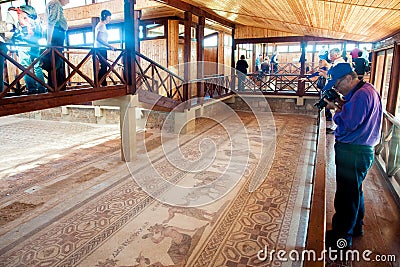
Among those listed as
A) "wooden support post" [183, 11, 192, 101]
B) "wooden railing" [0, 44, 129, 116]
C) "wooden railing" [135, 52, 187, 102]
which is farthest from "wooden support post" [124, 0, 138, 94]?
"wooden support post" [183, 11, 192, 101]

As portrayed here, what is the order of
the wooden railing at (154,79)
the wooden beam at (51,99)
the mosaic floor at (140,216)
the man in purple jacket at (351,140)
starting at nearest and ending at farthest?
the man in purple jacket at (351,140), the mosaic floor at (140,216), the wooden beam at (51,99), the wooden railing at (154,79)

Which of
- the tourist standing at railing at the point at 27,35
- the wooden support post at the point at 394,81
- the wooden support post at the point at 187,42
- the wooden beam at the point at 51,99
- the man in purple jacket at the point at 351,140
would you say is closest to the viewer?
the man in purple jacket at the point at 351,140

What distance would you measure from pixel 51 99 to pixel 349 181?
3.94 m

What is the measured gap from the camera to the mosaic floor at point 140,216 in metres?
3.01

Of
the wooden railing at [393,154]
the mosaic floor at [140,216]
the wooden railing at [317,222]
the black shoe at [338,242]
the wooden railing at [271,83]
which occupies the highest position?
the wooden railing at [271,83]

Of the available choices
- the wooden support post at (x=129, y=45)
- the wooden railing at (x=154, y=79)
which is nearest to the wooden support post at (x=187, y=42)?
the wooden railing at (x=154, y=79)

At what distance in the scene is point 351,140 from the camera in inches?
109

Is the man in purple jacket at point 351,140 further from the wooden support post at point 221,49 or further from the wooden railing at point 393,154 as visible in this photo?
the wooden support post at point 221,49

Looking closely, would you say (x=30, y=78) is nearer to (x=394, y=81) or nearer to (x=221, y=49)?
(x=394, y=81)

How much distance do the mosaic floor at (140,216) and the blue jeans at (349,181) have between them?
54 cm

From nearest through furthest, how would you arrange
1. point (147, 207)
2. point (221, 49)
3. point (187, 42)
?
point (147, 207) < point (187, 42) < point (221, 49)

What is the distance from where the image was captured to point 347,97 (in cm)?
286

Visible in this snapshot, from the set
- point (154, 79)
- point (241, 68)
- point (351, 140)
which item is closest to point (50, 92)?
point (351, 140)

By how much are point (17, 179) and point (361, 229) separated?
17.7 feet
